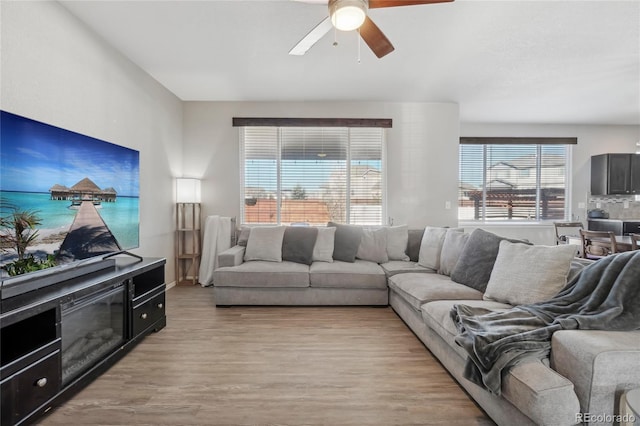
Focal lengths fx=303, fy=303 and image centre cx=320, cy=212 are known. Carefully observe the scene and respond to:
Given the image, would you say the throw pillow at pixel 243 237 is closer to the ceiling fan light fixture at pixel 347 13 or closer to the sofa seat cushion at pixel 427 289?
the sofa seat cushion at pixel 427 289

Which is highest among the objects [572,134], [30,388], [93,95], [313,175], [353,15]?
[572,134]

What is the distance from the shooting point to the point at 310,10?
2344 mm

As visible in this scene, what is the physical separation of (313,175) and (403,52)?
2.16 meters

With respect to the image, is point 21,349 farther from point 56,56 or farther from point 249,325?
point 56,56

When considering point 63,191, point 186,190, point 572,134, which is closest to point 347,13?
point 63,191

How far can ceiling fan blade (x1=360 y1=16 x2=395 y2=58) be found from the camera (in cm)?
203

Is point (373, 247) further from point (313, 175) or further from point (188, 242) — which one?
point (188, 242)

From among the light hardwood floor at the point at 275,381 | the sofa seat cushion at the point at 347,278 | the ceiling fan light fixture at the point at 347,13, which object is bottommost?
the light hardwood floor at the point at 275,381

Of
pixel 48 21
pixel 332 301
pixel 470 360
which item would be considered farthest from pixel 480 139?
pixel 48 21

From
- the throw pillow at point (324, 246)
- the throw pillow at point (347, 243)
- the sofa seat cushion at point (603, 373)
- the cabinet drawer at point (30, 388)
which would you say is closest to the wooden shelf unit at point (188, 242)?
the throw pillow at point (324, 246)

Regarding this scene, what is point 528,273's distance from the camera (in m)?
2.09

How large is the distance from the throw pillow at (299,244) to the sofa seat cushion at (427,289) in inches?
43.8

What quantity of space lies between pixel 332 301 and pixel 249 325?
97 centimetres

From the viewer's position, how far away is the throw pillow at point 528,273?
77.9 inches
